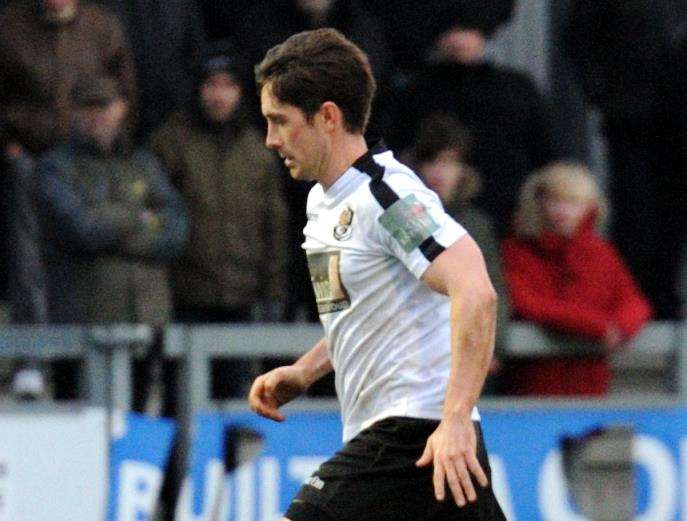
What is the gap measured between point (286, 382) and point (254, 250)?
289 cm

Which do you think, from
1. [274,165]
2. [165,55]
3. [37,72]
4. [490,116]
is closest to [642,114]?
[490,116]

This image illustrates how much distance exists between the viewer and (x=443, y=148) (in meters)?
7.73

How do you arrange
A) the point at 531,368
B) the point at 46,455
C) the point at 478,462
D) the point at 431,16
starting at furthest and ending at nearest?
the point at 431,16
the point at 531,368
the point at 46,455
the point at 478,462

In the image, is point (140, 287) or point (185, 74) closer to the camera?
point (140, 287)

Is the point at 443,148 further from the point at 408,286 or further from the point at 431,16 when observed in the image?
the point at 408,286

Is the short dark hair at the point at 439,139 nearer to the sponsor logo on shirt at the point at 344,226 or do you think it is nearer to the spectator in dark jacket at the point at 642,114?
the spectator in dark jacket at the point at 642,114

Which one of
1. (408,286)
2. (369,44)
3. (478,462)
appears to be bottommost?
(478,462)

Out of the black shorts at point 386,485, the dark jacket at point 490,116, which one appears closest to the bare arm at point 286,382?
the black shorts at point 386,485

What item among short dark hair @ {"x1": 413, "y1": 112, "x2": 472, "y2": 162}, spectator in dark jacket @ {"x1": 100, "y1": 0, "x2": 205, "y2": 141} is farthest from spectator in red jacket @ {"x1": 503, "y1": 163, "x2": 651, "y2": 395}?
spectator in dark jacket @ {"x1": 100, "y1": 0, "x2": 205, "y2": 141}

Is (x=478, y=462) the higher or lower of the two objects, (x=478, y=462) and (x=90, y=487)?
the lower

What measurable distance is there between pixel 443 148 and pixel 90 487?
2016mm

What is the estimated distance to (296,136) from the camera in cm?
463

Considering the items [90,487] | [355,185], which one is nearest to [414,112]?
[90,487]

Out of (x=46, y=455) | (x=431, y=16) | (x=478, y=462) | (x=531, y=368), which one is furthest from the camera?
(x=431, y=16)
